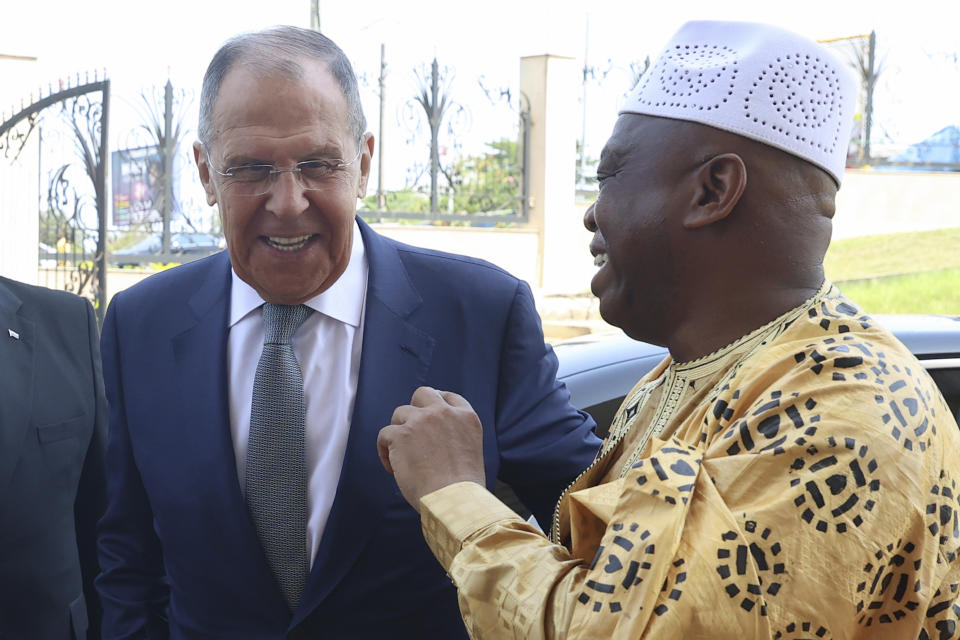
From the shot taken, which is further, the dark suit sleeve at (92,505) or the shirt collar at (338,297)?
the dark suit sleeve at (92,505)

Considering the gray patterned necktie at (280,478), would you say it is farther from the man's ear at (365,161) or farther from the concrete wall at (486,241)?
the concrete wall at (486,241)

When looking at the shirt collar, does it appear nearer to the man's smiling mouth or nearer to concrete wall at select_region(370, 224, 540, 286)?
the man's smiling mouth

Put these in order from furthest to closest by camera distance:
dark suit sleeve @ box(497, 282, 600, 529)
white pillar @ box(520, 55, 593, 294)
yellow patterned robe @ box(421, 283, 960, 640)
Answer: white pillar @ box(520, 55, 593, 294) → dark suit sleeve @ box(497, 282, 600, 529) → yellow patterned robe @ box(421, 283, 960, 640)

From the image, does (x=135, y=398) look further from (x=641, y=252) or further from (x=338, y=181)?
(x=641, y=252)

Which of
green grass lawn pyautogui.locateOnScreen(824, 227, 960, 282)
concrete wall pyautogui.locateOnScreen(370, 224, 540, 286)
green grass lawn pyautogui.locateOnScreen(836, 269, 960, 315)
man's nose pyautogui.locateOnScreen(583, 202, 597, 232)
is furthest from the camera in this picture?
green grass lawn pyautogui.locateOnScreen(824, 227, 960, 282)

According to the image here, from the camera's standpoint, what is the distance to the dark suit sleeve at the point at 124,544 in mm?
2193

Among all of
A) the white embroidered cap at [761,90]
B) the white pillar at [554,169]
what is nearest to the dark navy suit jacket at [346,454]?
the white embroidered cap at [761,90]

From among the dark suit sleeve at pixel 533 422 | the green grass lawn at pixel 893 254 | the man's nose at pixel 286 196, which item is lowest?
the green grass lawn at pixel 893 254

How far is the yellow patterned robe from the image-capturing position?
114 centimetres

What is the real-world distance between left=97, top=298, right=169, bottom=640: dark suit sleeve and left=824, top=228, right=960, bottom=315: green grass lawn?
48.0 feet

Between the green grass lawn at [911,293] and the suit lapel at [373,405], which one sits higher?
the suit lapel at [373,405]

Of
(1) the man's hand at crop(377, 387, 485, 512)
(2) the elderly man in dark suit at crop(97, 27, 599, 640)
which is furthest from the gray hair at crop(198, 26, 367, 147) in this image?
(1) the man's hand at crop(377, 387, 485, 512)

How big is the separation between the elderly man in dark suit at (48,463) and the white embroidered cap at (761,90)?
178cm

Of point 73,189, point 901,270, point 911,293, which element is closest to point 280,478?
point 73,189
